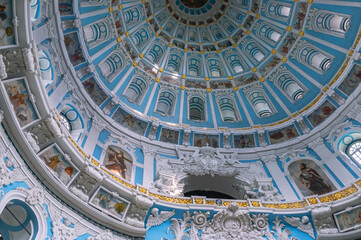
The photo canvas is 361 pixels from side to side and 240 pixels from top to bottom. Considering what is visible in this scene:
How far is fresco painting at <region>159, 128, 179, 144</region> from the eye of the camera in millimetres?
21625

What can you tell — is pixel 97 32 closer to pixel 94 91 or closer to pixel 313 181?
pixel 94 91

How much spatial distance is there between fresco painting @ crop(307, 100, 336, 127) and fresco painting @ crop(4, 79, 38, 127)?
1761cm

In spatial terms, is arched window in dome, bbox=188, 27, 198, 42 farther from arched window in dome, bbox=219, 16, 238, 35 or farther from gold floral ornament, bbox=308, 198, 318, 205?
gold floral ornament, bbox=308, 198, 318, 205

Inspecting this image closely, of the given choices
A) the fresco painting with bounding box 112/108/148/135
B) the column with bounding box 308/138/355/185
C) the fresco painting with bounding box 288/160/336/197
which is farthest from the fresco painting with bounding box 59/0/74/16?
the column with bounding box 308/138/355/185

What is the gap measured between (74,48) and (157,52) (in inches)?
439

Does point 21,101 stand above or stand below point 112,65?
below

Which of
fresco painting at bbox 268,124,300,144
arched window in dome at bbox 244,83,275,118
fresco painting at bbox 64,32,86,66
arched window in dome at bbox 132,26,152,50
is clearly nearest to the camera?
fresco painting at bbox 64,32,86,66

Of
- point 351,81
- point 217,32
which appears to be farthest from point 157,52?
point 351,81

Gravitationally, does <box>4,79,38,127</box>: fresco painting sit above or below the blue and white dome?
below

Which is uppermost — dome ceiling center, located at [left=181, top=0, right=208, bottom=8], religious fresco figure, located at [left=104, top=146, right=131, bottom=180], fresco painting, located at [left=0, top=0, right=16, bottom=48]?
dome ceiling center, located at [left=181, top=0, right=208, bottom=8]

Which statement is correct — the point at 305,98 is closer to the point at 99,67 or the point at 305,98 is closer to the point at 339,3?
the point at 339,3

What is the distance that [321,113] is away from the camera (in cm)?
2108

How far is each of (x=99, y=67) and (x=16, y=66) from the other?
9687 millimetres

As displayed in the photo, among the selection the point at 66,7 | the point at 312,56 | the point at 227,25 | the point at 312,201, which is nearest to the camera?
the point at 312,201
